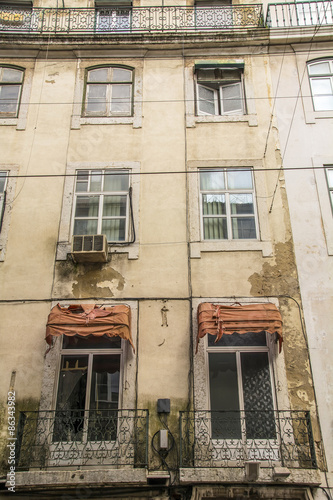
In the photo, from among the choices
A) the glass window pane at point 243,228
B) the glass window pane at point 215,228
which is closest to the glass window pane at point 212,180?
the glass window pane at point 215,228

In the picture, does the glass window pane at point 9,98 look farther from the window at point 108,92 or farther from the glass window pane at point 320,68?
the glass window pane at point 320,68

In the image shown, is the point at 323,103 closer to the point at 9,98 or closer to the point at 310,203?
the point at 310,203

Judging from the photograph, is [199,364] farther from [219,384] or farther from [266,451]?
[266,451]

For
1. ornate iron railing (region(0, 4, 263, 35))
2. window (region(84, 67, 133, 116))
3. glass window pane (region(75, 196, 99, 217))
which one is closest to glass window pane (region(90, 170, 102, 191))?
glass window pane (region(75, 196, 99, 217))

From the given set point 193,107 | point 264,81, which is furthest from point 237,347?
point 264,81

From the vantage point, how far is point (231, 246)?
8656 mm

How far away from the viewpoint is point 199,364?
25.4ft

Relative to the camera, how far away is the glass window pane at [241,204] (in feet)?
30.0

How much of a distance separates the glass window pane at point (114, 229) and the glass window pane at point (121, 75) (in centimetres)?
394

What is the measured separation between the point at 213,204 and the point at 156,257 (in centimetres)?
176

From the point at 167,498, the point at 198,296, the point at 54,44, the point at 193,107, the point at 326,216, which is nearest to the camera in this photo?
the point at 167,498

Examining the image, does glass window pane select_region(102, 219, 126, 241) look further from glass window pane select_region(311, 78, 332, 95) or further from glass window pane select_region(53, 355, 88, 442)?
glass window pane select_region(311, 78, 332, 95)

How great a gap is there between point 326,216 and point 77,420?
6.20 meters

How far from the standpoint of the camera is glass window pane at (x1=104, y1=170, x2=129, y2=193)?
9453 millimetres
